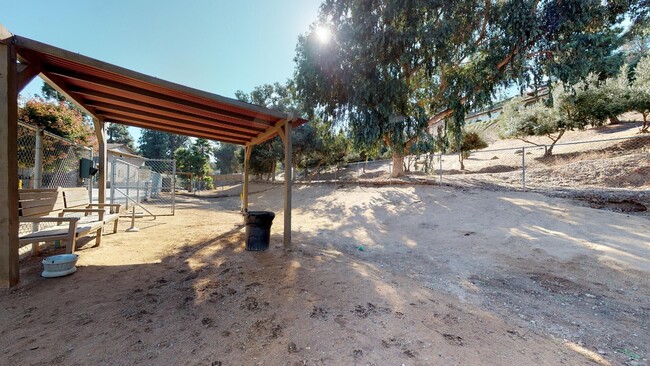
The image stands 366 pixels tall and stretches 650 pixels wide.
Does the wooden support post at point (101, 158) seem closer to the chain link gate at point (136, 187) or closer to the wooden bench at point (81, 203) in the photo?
the wooden bench at point (81, 203)

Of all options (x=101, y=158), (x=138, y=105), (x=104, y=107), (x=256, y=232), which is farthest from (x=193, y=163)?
(x=256, y=232)

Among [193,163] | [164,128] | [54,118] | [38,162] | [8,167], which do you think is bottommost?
[8,167]

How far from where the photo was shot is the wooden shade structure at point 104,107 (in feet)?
8.75

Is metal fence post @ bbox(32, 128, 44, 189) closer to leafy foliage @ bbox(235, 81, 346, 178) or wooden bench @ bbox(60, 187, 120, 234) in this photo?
wooden bench @ bbox(60, 187, 120, 234)

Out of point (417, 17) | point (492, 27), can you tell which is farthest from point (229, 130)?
point (492, 27)

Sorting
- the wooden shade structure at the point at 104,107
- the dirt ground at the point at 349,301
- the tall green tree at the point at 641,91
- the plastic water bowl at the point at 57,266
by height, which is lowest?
the dirt ground at the point at 349,301

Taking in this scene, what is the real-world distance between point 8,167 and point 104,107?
2.90 meters

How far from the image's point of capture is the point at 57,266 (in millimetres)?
3000

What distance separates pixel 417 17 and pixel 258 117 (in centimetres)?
771

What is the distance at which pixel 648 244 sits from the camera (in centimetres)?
423

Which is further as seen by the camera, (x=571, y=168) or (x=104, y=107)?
(x=571, y=168)

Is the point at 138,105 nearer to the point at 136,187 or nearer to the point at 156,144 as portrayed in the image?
the point at 136,187

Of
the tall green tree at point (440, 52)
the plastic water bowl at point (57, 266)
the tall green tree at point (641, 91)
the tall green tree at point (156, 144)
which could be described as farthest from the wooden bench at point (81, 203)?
the tall green tree at point (156, 144)

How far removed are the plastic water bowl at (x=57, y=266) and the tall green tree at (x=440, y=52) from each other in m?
9.17
